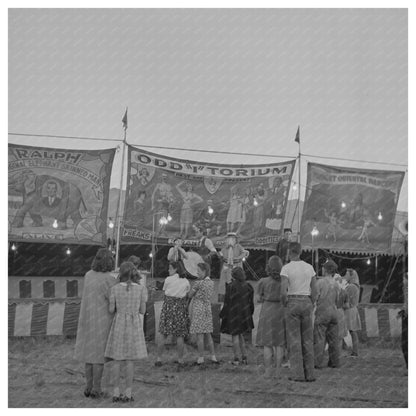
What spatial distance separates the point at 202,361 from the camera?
255 inches

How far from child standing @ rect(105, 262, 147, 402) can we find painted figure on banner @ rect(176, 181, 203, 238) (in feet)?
18.5

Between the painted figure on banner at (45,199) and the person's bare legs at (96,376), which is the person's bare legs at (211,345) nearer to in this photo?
the person's bare legs at (96,376)

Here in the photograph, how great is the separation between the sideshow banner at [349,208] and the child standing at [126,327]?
22.1 feet

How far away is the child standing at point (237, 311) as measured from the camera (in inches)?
264

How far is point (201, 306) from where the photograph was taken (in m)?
6.71

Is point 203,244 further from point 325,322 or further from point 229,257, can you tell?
point 325,322

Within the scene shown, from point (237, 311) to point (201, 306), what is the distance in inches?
18.5

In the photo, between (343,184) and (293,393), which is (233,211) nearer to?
(343,184)

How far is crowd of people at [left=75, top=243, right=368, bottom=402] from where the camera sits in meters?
4.66

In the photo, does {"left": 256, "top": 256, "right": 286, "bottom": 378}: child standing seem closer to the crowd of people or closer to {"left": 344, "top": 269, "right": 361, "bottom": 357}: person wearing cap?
the crowd of people

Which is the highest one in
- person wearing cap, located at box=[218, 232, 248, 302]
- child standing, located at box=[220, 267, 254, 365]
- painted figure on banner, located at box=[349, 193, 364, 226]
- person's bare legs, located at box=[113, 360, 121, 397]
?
painted figure on banner, located at box=[349, 193, 364, 226]

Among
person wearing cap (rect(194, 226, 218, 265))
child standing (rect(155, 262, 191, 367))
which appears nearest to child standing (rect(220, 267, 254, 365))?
child standing (rect(155, 262, 191, 367))

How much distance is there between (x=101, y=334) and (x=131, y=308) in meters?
0.35

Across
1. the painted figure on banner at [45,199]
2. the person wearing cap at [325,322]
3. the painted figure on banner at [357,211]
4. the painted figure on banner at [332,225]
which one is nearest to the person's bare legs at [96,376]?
the person wearing cap at [325,322]
